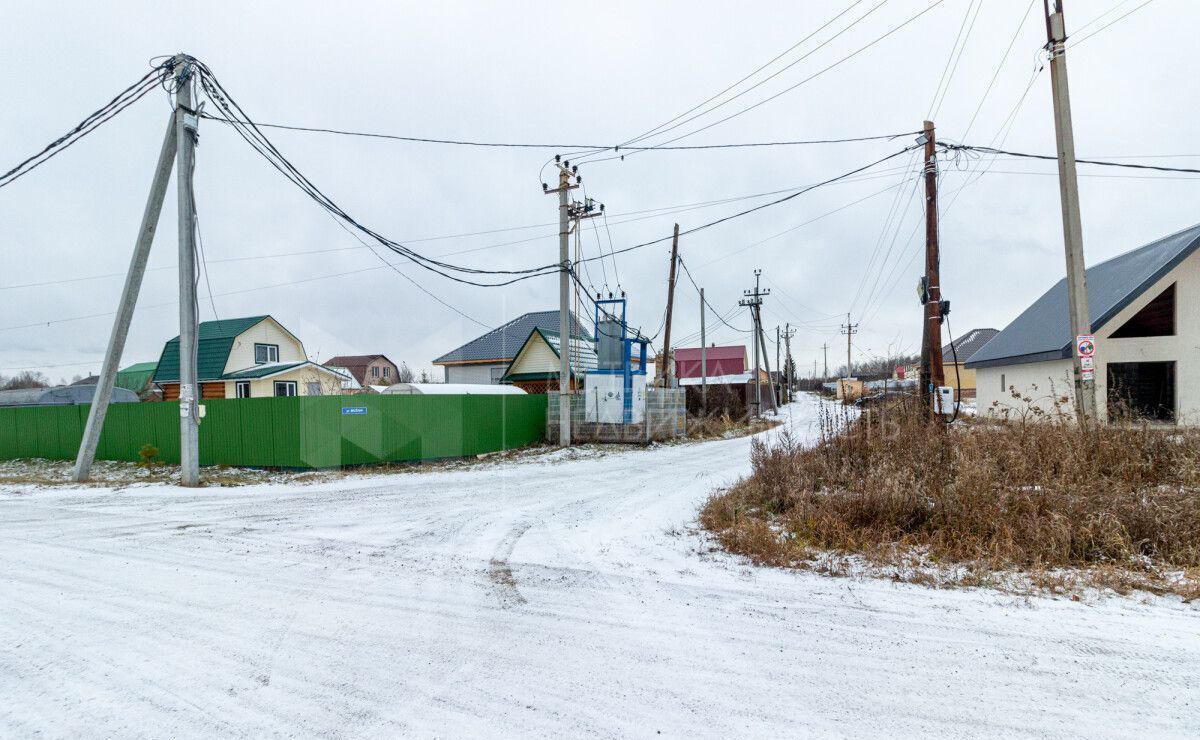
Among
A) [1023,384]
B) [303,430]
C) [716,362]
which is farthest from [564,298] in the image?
[716,362]

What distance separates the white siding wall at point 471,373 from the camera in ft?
101

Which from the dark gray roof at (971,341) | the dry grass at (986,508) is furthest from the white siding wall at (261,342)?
the dark gray roof at (971,341)

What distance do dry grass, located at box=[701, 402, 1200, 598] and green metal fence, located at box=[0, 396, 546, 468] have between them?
29.3 feet

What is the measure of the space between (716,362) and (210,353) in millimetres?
47983

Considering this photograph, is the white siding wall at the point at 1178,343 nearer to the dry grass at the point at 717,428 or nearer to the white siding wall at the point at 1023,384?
the white siding wall at the point at 1023,384

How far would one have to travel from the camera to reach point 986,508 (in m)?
5.85

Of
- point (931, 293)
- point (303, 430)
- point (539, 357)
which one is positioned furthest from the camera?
point (539, 357)

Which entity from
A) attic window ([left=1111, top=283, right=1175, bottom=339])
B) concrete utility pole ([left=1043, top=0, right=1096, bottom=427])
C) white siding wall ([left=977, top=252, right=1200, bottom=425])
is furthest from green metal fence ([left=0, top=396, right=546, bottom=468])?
attic window ([left=1111, top=283, right=1175, bottom=339])

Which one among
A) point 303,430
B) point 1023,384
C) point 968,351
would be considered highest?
point 968,351

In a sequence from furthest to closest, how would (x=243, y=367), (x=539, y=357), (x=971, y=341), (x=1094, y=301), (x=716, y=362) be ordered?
(x=716, y=362), (x=971, y=341), (x=243, y=367), (x=539, y=357), (x=1094, y=301)

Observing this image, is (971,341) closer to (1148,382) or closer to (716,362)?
(716,362)

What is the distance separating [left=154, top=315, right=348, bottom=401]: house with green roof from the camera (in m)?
26.9

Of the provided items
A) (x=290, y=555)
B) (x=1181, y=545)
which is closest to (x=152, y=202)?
(x=290, y=555)

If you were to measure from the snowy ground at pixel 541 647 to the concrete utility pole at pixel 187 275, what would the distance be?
5333 millimetres
